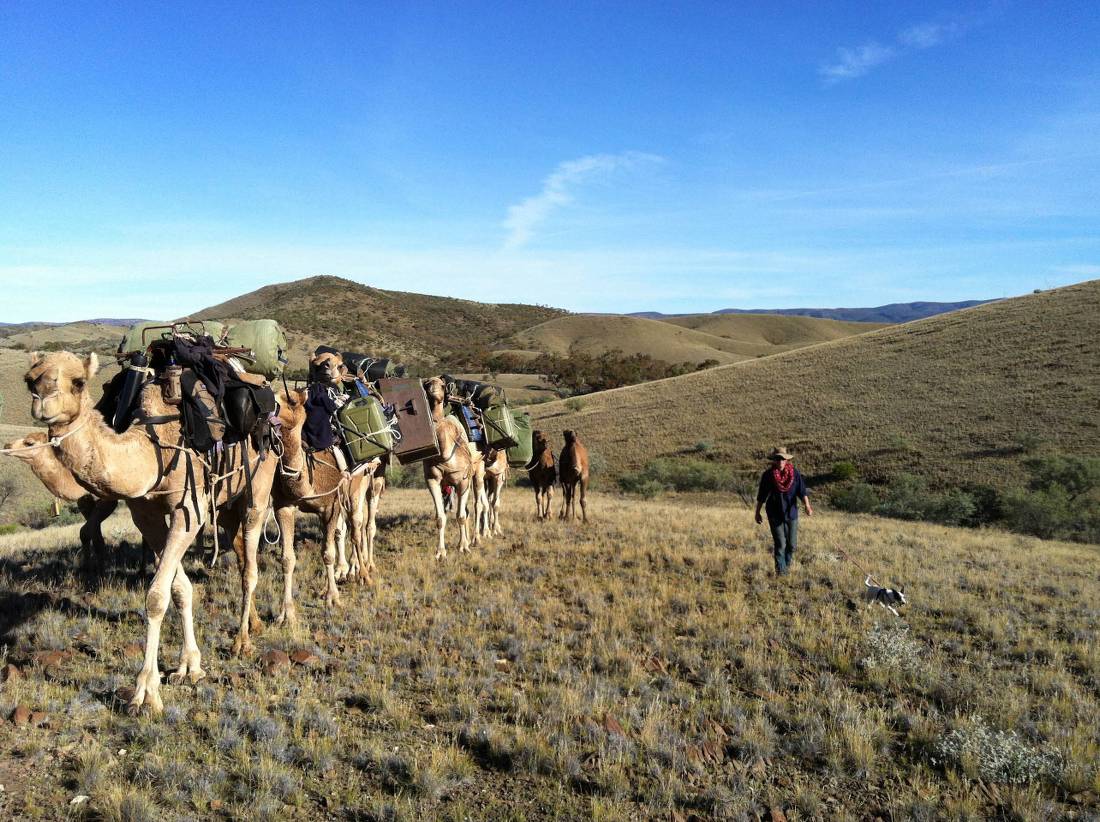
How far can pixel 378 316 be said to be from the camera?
390 feet

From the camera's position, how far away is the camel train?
200 inches

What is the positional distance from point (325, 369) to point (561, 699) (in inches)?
199

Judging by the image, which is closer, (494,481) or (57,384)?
(57,384)

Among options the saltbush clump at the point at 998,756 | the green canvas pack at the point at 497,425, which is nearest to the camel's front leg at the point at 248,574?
the green canvas pack at the point at 497,425

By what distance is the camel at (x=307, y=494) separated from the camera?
7.95m

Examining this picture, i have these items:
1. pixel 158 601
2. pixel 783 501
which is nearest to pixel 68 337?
pixel 158 601

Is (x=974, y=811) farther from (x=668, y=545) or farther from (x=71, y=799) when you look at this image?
(x=668, y=545)

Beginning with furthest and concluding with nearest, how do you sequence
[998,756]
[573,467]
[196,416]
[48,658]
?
[573,467]
[48,658]
[196,416]
[998,756]

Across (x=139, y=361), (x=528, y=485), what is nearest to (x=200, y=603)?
(x=139, y=361)

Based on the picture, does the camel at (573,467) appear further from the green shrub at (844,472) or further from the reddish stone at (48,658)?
the green shrub at (844,472)

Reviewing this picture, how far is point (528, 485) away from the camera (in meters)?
31.6

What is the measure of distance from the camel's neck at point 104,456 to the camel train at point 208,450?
0.04 feet

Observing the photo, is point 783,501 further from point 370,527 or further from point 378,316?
point 378,316

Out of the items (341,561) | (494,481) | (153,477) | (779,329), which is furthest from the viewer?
(779,329)
